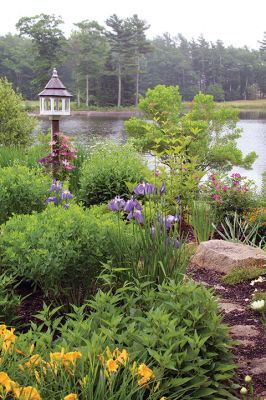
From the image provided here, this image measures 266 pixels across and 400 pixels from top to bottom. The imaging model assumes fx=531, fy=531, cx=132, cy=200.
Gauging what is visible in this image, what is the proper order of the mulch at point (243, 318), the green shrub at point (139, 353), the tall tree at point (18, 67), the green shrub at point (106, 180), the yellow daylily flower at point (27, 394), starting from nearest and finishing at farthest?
the yellow daylily flower at point (27, 394) < the green shrub at point (139, 353) < the mulch at point (243, 318) < the green shrub at point (106, 180) < the tall tree at point (18, 67)

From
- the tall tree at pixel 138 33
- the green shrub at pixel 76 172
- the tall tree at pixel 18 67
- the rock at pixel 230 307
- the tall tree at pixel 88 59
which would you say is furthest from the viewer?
the tall tree at pixel 18 67

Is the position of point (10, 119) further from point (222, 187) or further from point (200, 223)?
point (200, 223)

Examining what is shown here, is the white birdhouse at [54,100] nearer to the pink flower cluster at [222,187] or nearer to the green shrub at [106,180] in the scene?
the green shrub at [106,180]

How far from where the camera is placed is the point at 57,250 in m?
2.87

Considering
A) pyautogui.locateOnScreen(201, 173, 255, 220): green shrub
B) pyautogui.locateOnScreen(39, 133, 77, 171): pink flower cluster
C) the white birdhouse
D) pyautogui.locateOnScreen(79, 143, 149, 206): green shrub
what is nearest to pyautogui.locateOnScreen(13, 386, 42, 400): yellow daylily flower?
pyautogui.locateOnScreen(79, 143, 149, 206): green shrub

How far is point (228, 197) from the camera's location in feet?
21.0

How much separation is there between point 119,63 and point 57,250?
44.0 m

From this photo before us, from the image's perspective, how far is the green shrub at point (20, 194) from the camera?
4.18m

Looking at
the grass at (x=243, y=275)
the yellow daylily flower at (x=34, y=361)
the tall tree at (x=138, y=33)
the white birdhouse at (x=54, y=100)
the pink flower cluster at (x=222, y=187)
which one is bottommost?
the grass at (x=243, y=275)

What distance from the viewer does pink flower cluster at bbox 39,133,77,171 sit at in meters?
7.37

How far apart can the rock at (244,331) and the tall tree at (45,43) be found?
146 feet

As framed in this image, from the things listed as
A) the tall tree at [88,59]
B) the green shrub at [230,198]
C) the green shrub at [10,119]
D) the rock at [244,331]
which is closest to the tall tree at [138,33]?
the tall tree at [88,59]

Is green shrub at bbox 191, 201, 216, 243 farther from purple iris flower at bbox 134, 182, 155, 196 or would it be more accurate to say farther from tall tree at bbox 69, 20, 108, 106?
tall tree at bbox 69, 20, 108, 106

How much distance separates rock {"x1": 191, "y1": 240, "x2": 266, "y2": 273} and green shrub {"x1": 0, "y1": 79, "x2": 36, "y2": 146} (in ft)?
32.3
